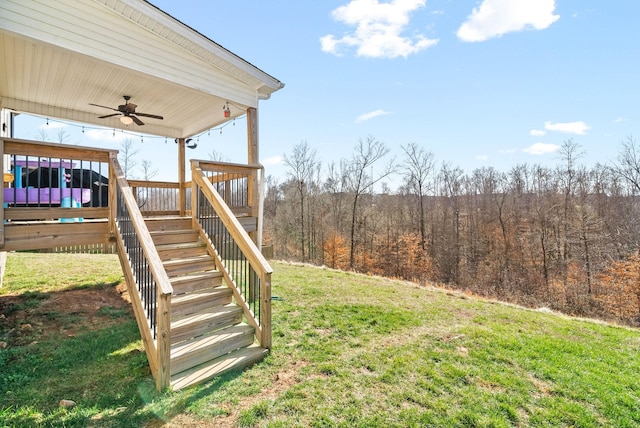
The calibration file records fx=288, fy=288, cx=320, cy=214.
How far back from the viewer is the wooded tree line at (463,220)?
18.4 metres

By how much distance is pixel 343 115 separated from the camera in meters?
19.6

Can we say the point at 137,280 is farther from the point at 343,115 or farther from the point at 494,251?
the point at 494,251

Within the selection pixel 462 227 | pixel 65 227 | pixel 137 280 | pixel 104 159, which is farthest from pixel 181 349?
pixel 462 227

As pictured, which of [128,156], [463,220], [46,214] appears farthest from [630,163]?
[128,156]

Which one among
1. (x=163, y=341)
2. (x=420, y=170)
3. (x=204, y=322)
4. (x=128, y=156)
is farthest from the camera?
(x=420, y=170)

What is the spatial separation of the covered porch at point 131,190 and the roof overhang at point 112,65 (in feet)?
0.05

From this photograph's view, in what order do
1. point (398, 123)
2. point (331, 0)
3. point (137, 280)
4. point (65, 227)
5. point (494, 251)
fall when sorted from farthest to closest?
point (494, 251), point (398, 123), point (331, 0), point (65, 227), point (137, 280)

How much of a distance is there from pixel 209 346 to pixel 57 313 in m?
3.05

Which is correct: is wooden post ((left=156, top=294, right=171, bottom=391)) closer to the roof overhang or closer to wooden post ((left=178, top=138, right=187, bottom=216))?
the roof overhang

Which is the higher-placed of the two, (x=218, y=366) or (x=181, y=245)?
(x=181, y=245)

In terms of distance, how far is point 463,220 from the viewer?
26.2 meters

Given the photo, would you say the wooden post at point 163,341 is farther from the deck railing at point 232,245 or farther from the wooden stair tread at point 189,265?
the wooden stair tread at point 189,265

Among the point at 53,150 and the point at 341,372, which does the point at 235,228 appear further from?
the point at 53,150

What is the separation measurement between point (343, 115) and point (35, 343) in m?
18.8
